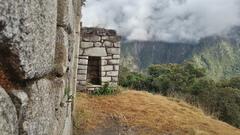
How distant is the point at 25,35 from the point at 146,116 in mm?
8440

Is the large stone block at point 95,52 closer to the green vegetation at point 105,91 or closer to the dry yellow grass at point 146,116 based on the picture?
the green vegetation at point 105,91

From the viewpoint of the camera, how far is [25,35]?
1508 mm

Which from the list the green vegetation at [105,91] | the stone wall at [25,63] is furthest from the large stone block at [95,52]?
the stone wall at [25,63]

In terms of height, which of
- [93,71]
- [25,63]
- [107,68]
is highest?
[25,63]

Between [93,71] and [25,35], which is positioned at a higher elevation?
[25,35]

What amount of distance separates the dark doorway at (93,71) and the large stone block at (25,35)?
34.6 feet

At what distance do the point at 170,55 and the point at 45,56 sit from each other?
15245 centimetres

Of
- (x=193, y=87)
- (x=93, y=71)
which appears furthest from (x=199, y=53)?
(x=93, y=71)

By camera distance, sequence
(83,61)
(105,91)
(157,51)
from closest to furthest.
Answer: (105,91) → (83,61) → (157,51)

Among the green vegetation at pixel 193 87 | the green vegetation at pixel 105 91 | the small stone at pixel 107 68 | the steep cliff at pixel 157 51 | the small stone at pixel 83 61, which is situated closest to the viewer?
the green vegetation at pixel 105 91

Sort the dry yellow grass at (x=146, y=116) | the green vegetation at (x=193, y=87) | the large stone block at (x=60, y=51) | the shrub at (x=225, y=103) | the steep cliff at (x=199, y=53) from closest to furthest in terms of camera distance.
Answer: the large stone block at (x=60, y=51), the dry yellow grass at (x=146, y=116), the shrub at (x=225, y=103), the green vegetation at (x=193, y=87), the steep cliff at (x=199, y=53)

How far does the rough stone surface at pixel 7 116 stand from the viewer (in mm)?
1347

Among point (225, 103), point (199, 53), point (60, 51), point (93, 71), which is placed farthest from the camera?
point (199, 53)

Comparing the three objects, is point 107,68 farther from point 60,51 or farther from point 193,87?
point 193,87
